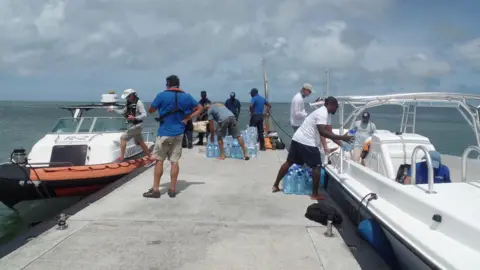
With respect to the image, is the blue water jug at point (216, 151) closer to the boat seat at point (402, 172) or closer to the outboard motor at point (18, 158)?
the outboard motor at point (18, 158)

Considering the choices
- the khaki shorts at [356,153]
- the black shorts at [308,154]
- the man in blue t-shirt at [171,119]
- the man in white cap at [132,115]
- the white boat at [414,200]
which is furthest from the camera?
the man in white cap at [132,115]

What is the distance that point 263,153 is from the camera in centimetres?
1199

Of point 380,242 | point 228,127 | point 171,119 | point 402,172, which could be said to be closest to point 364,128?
point 402,172

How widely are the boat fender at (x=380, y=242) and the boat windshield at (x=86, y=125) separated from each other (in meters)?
6.84

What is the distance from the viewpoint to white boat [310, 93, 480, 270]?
10.7 ft

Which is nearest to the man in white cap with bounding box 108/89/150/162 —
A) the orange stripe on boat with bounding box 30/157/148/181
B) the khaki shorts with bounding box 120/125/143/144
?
the khaki shorts with bounding box 120/125/143/144

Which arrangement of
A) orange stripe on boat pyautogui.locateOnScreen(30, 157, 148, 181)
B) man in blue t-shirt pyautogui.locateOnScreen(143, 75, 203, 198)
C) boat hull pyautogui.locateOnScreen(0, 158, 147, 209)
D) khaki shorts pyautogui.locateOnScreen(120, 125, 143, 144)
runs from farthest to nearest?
khaki shorts pyautogui.locateOnScreen(120, 125, 143, 144), orange stripe on boat pyautogui.locateOnScreen(30, 157, 148, 181), boat hull pyautogui.locateOnScreen(0, 158, 147, 209), man in blue t-shirt pyautogui.locateOnScreen(143, 75, 203, 198)

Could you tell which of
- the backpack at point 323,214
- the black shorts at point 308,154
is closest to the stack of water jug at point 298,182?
the black shorts at point 308,154

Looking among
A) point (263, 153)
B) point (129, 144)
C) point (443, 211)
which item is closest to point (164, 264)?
point (443, 211)

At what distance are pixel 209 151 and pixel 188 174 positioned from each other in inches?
93.9

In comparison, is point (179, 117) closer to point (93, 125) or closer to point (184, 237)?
point (184, 237)

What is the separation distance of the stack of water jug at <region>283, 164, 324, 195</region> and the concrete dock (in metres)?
0.23

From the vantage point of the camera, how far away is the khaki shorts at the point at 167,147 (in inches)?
260

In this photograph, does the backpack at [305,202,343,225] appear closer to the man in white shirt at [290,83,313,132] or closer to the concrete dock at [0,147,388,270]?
the concrete dock at [0,147,388,270]
